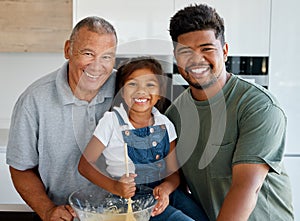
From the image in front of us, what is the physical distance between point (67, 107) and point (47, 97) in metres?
0.06

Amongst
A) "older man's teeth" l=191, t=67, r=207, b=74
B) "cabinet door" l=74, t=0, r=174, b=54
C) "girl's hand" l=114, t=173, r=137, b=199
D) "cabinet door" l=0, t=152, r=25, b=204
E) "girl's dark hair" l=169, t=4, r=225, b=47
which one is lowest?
"cabinet door" l=0, t=152, r=25, b=204

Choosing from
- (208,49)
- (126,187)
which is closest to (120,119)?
(126,187)

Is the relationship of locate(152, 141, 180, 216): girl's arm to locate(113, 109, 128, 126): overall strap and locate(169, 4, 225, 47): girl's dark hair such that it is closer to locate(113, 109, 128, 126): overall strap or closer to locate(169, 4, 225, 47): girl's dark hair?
locate(113, 109, 128, 126): overall strap

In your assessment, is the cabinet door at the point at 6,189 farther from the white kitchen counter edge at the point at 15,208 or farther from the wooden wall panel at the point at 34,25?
the white kitchen counter edge at the point at 15,208

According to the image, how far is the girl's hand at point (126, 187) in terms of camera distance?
0.93 m

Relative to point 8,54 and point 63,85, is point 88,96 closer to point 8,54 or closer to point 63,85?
point 63,85

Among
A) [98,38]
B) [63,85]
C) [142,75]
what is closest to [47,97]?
[63,85]

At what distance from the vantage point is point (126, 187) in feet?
3.05

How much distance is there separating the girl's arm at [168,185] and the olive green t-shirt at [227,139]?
0.03 metres

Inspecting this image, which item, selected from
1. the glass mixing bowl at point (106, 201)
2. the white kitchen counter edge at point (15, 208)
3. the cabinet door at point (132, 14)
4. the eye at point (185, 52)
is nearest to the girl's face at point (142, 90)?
the eye at point (185, 52)

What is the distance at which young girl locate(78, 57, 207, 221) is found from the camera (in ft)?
3.16

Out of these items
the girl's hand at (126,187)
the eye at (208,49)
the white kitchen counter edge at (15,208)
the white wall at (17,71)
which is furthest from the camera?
the white wall at (17,71)

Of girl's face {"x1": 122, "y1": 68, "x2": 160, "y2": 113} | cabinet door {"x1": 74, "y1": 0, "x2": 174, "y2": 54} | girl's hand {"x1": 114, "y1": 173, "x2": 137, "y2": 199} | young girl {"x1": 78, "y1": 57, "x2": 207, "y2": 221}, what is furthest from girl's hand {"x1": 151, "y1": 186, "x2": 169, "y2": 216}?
cabinet door {"x1": 74, "y1": 0, "x2": 174, "y2": 54}

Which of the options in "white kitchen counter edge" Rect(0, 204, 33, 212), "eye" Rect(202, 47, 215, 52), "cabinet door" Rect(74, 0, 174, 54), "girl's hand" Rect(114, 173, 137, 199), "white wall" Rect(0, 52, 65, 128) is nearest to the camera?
"girl's hand" Rect(114, 173, 137, 199)
